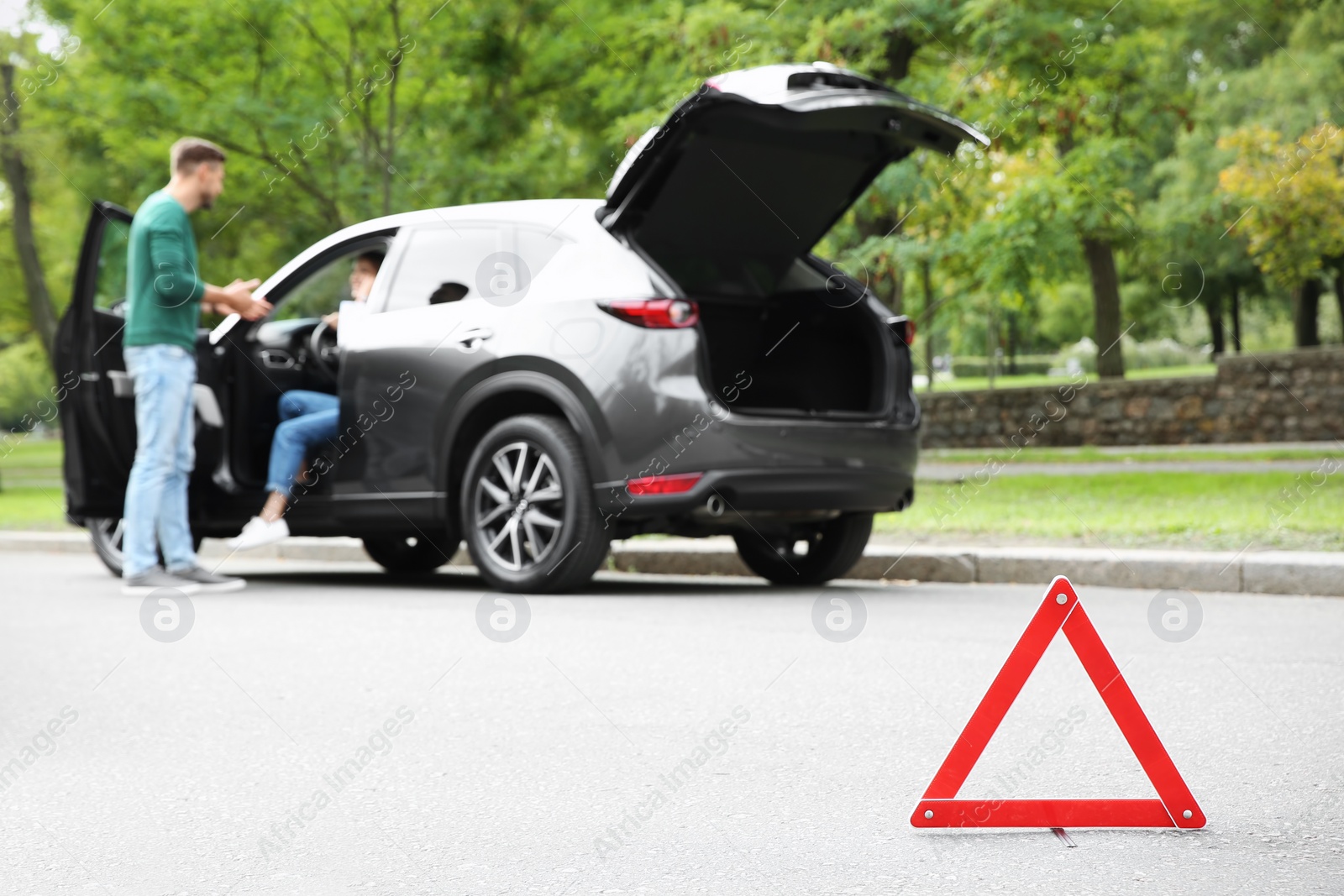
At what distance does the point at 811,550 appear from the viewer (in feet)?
25.9

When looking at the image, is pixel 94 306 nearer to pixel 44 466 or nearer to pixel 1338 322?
pixel 44 466

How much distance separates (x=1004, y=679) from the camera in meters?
3.12

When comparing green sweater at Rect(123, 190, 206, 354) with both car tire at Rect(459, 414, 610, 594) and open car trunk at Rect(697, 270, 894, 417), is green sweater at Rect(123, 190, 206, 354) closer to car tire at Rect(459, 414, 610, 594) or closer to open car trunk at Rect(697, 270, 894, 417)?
car tire at Rect(459, 414, 610, 594)

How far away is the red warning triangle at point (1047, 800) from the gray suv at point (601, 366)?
350cm

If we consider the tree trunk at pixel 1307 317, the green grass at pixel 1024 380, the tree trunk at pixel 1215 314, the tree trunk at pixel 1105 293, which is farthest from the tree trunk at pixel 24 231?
the tree trunk at pixel 1215 314

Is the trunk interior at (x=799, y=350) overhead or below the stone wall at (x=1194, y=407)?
overhead

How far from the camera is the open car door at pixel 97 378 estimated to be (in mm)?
7645

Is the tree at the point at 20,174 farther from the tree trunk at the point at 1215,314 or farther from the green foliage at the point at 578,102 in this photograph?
the tree trunk at the point at 1215,314

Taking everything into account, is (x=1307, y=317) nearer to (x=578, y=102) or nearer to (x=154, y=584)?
(x=578, y=102)

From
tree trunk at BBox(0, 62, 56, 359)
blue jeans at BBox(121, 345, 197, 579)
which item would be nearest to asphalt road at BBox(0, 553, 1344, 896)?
blue jeans at BBox(121, 345, 197, 579)

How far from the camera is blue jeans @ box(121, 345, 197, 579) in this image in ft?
23.9

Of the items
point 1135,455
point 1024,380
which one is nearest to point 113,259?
point 1135,455

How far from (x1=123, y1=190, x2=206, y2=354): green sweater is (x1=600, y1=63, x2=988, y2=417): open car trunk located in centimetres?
209

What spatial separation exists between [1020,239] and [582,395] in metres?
7.51
